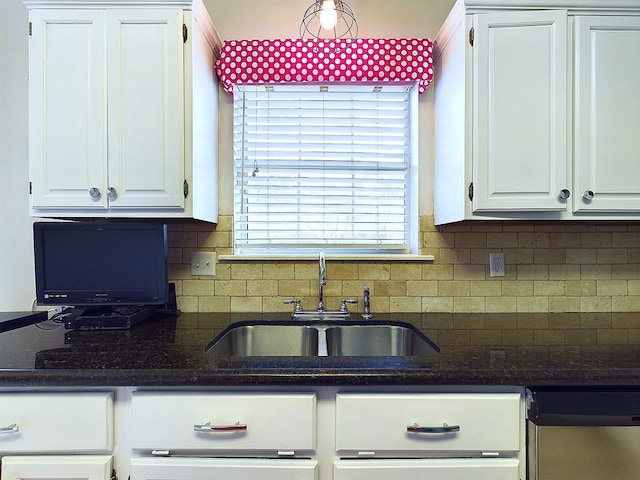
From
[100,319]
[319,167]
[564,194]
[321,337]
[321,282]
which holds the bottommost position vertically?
[321,337]

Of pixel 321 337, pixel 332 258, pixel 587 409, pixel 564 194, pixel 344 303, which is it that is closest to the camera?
pixel 587 409

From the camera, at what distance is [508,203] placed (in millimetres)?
1425

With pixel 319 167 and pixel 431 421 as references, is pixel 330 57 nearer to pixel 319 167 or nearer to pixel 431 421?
pixel 319 167

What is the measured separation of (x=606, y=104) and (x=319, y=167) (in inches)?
47.9

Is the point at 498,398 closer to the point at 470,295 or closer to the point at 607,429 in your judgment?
the point at 607,429

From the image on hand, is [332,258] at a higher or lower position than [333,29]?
lower

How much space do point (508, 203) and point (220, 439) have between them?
1.29 meters

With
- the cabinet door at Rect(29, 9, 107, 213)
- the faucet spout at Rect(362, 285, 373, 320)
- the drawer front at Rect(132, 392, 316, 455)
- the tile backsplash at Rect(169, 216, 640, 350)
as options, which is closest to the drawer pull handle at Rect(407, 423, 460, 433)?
the drawer front at Rect(132, 392, 316, 455)

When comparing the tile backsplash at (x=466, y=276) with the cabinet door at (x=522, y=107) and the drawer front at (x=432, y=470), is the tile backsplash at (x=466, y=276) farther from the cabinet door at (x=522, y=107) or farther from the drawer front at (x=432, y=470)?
the drawer front at (x=432, y=470)

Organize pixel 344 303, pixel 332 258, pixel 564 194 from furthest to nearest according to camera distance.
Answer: pixel 332 258
pixel 344 303
pixel 564 194

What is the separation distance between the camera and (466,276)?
180 centimetres

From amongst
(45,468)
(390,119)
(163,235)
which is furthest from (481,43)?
(45,468)

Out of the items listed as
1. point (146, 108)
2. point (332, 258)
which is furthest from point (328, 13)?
point (332, 258)

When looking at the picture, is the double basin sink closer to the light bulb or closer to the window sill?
the window sill
